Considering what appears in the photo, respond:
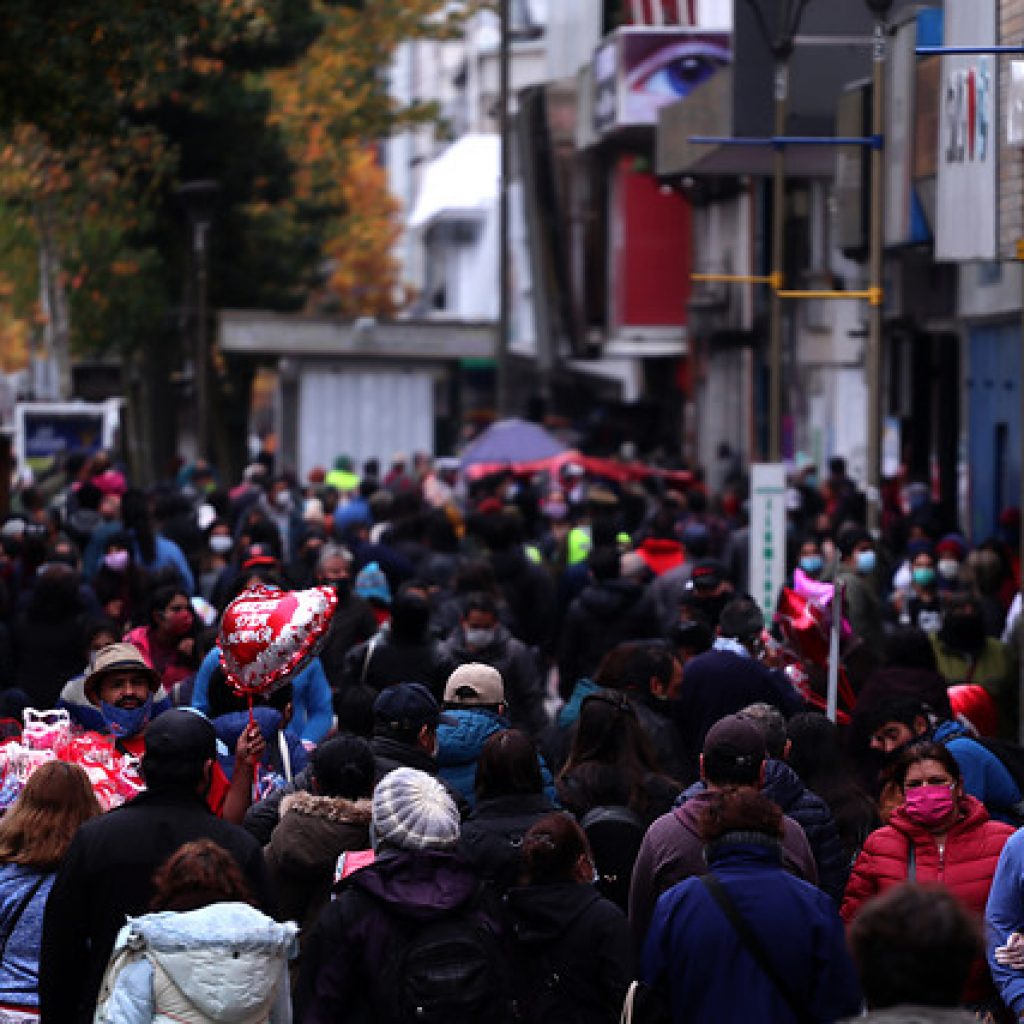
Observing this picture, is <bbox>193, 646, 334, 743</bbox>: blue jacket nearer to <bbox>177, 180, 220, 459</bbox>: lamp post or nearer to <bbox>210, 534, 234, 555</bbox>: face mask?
<bbox>210, 534, 234, 555</bbox>: face mask

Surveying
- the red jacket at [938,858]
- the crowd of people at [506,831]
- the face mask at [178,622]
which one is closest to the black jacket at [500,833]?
the crowd of people at [506,831]

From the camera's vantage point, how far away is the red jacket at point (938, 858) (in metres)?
7.91

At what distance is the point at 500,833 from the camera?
807 cm

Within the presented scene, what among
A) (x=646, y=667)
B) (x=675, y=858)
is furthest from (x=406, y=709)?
(x=646, y=667)

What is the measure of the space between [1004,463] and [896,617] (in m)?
9.17

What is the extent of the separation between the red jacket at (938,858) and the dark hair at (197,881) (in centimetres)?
201

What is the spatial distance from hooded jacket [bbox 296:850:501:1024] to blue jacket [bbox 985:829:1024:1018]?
4.58ft

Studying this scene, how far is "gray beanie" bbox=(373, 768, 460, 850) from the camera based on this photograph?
23.3ft

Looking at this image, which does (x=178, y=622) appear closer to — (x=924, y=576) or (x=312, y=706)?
(x=312, y=706)

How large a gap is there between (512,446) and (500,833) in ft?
78.3

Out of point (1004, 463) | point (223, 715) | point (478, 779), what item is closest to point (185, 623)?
point (223, 715)

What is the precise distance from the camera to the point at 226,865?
6695 millimetres

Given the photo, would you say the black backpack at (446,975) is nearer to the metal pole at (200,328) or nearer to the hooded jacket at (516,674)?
the hooded jacket at (516,674)

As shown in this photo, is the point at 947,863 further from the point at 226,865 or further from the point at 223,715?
the point at 223,715
